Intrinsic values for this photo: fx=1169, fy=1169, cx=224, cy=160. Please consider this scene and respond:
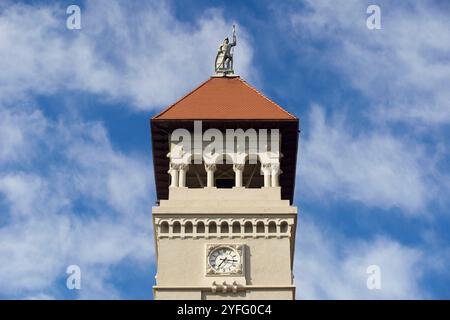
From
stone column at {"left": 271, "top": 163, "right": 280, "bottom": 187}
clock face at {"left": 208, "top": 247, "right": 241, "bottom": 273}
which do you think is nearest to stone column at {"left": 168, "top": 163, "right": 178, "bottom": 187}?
stone column at {"left": 271, "top": 163, "right": 280, "bottom": 187}

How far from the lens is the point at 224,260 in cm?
4659

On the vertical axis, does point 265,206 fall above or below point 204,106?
below

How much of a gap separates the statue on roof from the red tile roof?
1.38 meters

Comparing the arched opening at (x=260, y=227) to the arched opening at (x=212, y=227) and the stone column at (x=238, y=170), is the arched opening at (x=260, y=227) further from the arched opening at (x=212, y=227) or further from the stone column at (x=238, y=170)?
the stone column at (x=238, y=170)

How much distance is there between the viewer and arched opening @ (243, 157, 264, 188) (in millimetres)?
50713

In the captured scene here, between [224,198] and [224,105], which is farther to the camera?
[224,105]

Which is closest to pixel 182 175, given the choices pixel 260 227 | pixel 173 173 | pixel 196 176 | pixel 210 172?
Answer: pixel 173 173

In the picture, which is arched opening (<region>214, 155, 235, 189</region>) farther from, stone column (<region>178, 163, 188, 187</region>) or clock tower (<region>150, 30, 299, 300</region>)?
stone column (<region>178, 163, 188, 187</region>)

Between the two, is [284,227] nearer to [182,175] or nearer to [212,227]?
[212,227]

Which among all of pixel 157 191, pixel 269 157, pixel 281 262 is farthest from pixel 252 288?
pixel 157 191

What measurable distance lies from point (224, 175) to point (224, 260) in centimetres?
645
